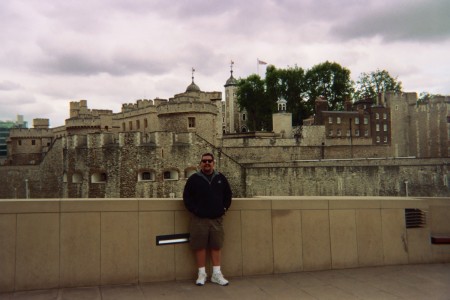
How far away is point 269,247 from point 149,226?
1.51m

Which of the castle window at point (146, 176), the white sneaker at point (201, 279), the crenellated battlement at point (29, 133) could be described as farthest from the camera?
the crenellated battlement at point (29, 133)

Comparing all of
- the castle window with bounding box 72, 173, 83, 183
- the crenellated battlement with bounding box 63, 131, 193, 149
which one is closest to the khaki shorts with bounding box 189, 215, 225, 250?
the crenellated battlement with bounding box 63, 131, 193, 149

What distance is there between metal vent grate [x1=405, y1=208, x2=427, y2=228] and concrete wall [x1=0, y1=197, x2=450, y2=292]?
59 millimetres

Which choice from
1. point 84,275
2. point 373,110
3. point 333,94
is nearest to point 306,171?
point 373,110

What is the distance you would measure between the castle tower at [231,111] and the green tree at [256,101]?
29.5 feet

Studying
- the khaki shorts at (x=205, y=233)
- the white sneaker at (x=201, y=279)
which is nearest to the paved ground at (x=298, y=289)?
the white sneaker at (x=201, y=279)

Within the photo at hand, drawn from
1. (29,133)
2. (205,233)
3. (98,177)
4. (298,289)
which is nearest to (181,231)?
(205,233)

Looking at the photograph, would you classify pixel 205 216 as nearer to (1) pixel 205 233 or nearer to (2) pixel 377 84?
(1) pixel 205 233

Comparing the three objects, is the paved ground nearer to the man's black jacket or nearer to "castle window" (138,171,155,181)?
the man's black jacket

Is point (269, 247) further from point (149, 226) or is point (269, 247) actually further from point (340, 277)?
point (149, 226)

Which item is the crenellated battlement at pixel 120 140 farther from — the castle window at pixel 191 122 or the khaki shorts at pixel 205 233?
the khaki shorts at pixel 205 233

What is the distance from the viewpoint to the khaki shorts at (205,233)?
480cm

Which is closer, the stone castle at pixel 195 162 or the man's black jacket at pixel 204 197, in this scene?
the man's black jacket at pixel 204 197

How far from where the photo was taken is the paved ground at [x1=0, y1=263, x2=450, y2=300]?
434 cm
